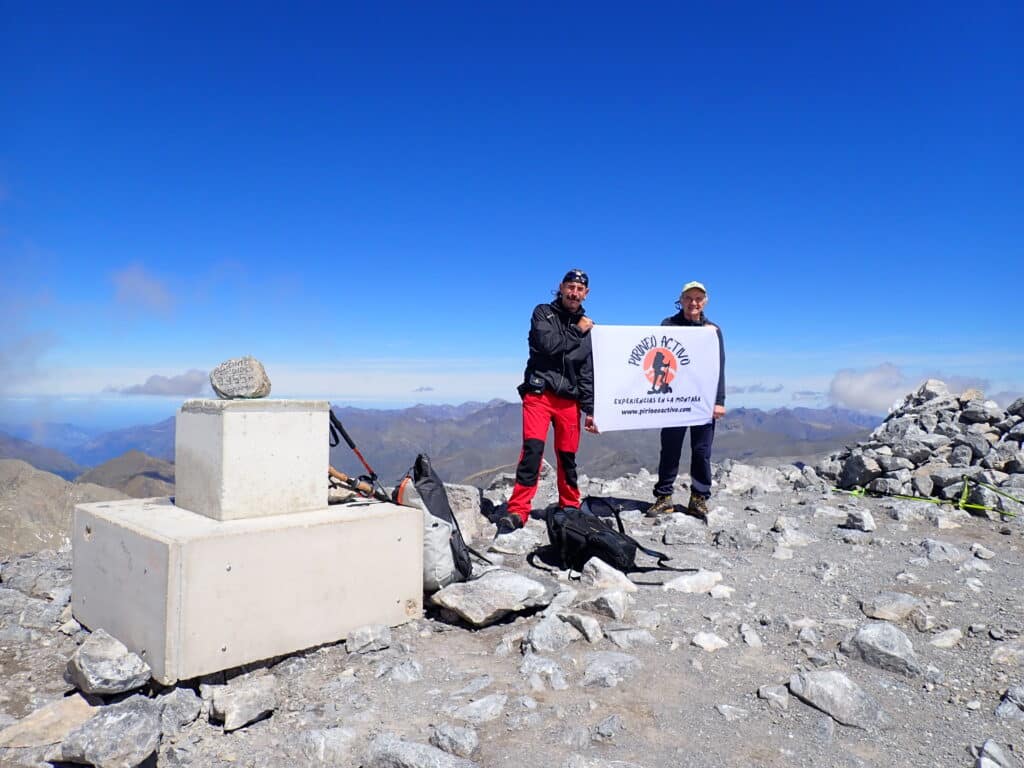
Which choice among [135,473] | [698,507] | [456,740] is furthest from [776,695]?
[135,473]

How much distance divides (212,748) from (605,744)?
7.06ft

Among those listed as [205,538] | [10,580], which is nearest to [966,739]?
[205,538]

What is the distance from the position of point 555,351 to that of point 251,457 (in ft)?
12.0

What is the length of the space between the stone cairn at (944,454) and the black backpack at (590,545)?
5.60 meters

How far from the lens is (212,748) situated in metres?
3.68

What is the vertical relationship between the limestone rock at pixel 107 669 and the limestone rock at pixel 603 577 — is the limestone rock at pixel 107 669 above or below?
below

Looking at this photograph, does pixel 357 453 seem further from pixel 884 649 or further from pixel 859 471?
pixel 859 471

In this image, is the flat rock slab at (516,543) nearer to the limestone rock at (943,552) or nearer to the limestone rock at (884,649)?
the limestone rock at (884,649)

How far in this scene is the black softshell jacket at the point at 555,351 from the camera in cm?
744

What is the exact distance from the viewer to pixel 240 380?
4.86m

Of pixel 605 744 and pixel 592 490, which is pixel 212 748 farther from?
pixel 592 490

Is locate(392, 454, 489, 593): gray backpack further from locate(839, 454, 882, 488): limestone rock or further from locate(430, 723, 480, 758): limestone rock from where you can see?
locate(839, 454, 882, 488): limestone rock

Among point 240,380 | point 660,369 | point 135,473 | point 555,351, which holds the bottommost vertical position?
point 135,473

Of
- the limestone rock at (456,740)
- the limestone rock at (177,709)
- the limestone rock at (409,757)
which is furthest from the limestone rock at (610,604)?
the limestone rock at (177,709)
